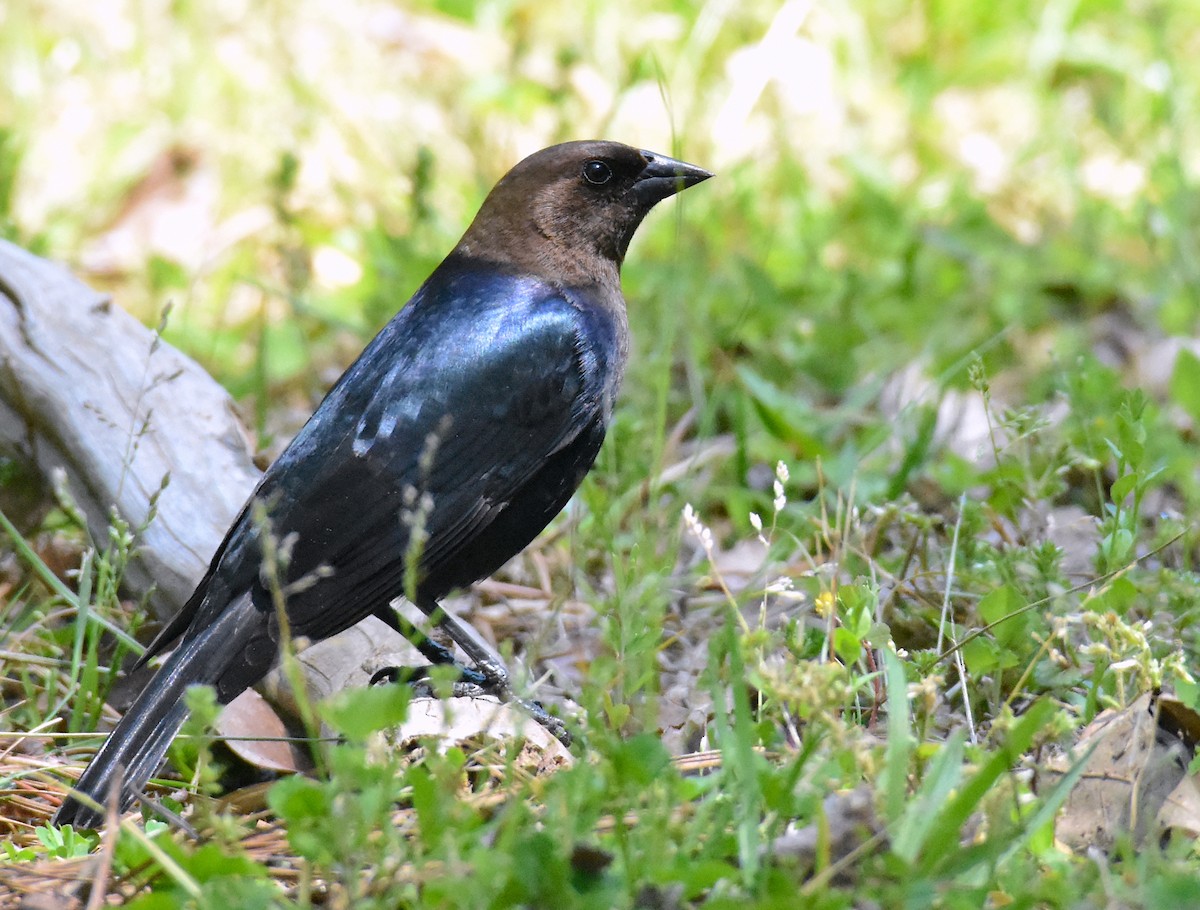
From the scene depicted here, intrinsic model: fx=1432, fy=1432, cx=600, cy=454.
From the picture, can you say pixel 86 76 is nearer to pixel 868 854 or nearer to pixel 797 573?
pixel 797 573

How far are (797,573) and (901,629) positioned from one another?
1.59 ft

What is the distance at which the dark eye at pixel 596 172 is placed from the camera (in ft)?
11.0

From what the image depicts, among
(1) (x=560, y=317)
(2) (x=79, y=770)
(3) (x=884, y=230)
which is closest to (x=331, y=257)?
(3) (x=884, y=230)

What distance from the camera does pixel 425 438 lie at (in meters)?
2.80

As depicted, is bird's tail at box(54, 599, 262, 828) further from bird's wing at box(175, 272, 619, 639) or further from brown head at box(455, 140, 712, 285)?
brown head at box(455, 140, 712, 285)

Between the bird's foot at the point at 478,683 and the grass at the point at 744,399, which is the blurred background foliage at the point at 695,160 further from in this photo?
the bird's foot at the point at 478,683

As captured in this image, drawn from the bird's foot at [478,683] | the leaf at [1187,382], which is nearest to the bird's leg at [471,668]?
the bird's foot at [478,683]

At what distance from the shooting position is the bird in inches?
101

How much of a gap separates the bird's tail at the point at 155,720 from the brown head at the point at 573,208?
1.12 m

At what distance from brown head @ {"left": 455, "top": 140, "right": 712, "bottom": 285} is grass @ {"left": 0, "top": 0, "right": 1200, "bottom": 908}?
0.43 ft

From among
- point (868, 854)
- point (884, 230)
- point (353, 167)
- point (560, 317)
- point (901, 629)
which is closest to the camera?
point (868, 854)

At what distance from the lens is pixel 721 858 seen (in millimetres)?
1858

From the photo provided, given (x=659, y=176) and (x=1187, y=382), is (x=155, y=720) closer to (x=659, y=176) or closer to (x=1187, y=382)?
(x=659, y=176)

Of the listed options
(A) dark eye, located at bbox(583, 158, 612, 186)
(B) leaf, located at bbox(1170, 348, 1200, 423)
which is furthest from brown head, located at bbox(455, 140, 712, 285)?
(B) leaf, located at bbox(1170, 348, 1200, 423)
